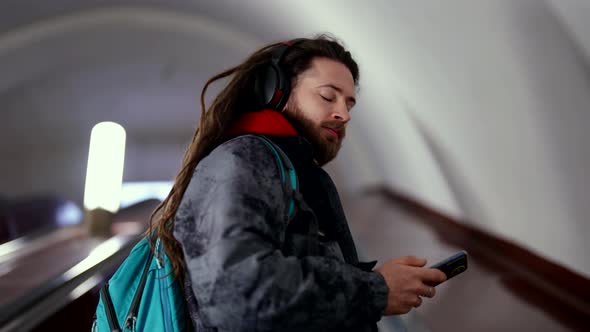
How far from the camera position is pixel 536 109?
365 cm

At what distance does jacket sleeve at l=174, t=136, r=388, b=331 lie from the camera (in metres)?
1.18

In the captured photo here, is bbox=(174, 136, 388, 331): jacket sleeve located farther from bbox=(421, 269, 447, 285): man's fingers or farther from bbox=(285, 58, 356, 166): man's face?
bbox=(285, 58, 356, 166): man's face

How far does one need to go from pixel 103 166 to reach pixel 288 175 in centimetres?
626

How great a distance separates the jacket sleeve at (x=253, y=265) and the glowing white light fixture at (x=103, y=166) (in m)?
6.16

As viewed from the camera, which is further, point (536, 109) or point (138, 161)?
point (138, 161)

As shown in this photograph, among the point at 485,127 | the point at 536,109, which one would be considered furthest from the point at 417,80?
the point at 536,109

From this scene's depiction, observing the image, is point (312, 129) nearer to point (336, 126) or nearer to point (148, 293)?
point (336, 126)

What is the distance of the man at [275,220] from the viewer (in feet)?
3.91

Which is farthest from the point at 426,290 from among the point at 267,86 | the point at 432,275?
the point at 267,86

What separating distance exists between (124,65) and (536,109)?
12.0m

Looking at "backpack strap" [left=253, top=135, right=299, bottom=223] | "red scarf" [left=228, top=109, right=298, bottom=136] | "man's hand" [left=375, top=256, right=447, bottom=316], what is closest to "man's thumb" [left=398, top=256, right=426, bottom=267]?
"man's hand" [left=375, top=256, right=447, bottom=316]

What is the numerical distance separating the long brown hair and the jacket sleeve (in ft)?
0.48

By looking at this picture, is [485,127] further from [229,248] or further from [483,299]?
[229,248]

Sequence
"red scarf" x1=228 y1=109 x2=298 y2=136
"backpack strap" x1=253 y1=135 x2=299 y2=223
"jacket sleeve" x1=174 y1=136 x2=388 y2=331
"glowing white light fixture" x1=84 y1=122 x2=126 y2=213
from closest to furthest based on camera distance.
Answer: "jacket sleeve" x1=174 y1=136 x2=388 y2=331, "backpack strap" x1=253 y1=135 x2=299 y2=223, "red scarf" x1=228 y1=109 x2=298 y2=136, "glowing white light fixture" x1=84 y1=122 x2=126 y2=213
